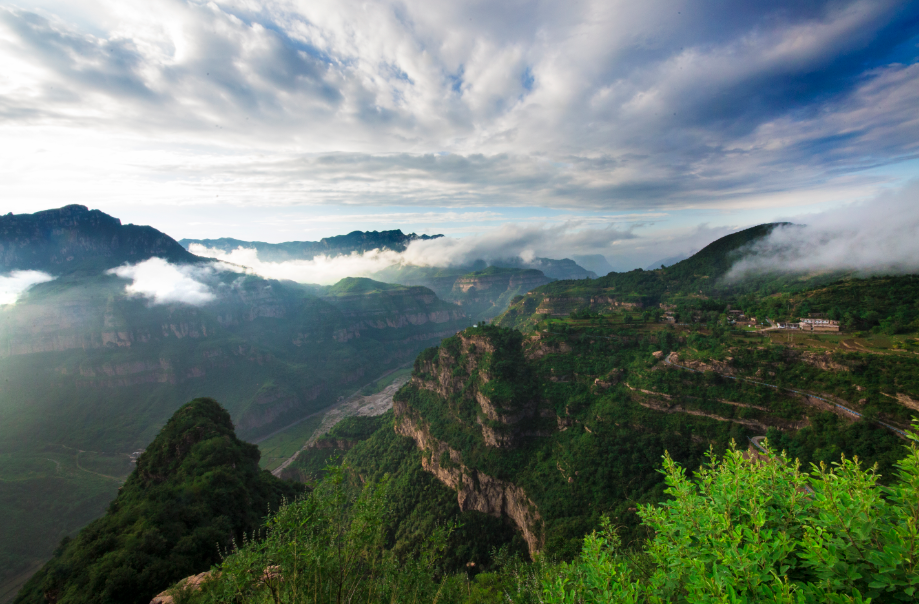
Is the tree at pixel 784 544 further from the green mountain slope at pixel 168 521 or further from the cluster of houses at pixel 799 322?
the cluster of houses at pixel 799 322

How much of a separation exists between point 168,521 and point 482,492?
48.5 m

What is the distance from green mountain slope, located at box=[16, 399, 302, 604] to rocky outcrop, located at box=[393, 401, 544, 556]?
31.9 metres

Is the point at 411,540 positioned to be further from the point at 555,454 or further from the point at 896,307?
the point at 896,307

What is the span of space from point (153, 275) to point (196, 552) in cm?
22904

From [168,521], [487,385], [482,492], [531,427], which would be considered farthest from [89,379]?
[531,427]

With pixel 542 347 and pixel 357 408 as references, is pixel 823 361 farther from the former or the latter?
pixel 357 408

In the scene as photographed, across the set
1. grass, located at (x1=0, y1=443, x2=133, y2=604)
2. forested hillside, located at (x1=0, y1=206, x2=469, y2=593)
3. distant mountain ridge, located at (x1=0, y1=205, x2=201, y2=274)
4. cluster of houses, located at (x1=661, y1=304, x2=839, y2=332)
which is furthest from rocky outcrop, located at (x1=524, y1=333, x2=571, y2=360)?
distant mountain ridge, located at (x1=0, y1=205, x2=201, y2=274)

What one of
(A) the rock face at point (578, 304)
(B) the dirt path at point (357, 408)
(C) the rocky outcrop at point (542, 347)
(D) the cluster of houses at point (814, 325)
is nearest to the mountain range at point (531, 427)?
(C) the rocky outcrop at point (542, 347)

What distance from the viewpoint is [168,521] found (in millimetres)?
31125

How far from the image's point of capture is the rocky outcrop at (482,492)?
178ft

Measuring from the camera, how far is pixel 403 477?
78.0 meters

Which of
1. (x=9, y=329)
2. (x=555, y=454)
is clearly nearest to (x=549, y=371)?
(x=555, y=454)

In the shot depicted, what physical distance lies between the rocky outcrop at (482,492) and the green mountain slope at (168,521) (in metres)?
31.9

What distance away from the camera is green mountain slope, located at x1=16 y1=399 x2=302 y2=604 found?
25438mm
